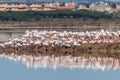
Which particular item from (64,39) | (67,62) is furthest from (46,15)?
(67,62)

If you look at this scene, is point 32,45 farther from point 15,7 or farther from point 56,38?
point 15,7

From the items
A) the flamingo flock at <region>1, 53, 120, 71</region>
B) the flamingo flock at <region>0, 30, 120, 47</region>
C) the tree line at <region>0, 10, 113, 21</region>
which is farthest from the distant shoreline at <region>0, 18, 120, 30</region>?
the flamingo flock at <region>1, 53, 120, 71</region>

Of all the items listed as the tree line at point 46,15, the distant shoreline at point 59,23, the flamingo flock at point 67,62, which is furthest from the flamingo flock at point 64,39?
the tree line at point 46,15

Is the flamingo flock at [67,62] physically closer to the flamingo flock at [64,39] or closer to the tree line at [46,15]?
the flamingo flock at [64,39]

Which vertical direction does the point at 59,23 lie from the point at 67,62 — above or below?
below

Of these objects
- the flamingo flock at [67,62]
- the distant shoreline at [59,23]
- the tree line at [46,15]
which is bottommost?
the distant shoreline at [59,23]

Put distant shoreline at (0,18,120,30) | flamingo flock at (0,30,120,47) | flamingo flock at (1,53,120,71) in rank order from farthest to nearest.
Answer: distant shoreline at (0,18,120,30) < flamingo flock at (0,30,120,47) < flamingo flock at (1,53,120,71)

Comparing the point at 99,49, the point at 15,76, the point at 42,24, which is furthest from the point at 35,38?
the point at 42,24

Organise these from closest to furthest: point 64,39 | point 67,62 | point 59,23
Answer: point 67,62
point 64,39
point 59,23

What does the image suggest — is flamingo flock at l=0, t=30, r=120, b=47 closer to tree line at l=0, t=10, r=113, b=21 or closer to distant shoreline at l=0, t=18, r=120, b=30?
distant shoreline at l=0, t=18, r=120, b=30

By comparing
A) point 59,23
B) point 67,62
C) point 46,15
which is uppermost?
point 67,62

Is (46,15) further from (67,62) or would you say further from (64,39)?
(67,62)

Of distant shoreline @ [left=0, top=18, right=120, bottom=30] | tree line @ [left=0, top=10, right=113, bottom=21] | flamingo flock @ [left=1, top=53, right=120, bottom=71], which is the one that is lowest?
distant shoreline @ [left=0, top=18, right=120, bottom=30]
